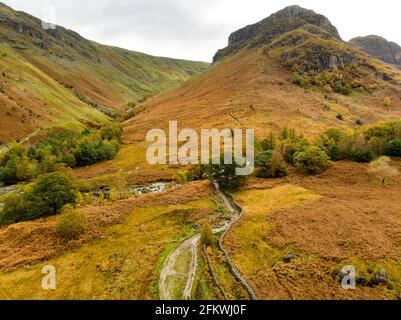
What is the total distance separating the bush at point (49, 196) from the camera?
75438 mm

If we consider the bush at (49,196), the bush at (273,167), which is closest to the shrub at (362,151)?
the bush at (273,167)

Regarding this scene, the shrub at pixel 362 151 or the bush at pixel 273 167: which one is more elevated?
the shrub at pixel 362 151

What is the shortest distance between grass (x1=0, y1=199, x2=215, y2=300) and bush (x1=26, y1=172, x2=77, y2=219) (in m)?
17.5

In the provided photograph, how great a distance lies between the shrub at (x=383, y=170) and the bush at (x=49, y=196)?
71.1 m

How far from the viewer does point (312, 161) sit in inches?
3686

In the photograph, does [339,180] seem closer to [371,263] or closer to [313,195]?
[313,195]

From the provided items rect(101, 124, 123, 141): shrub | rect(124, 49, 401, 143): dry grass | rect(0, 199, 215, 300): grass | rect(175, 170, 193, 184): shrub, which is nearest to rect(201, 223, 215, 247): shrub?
rect(0, 199, 215, 300): grass

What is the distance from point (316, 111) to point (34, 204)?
444 ft

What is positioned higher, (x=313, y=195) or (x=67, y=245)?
(x=313, y=195)

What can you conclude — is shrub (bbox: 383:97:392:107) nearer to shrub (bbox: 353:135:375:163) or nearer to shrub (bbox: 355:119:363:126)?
shrub (bbox: 355:119:363:126)

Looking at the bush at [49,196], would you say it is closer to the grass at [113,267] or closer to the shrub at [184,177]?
the grass at [113,267]

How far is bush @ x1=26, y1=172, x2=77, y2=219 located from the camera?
7544cm
